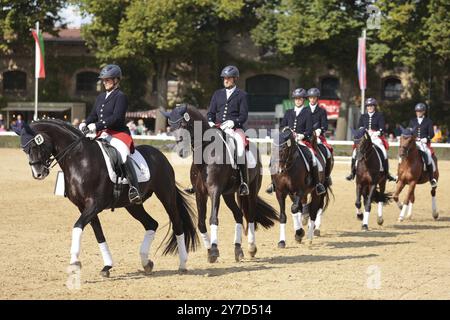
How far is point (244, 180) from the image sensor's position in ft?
49.0

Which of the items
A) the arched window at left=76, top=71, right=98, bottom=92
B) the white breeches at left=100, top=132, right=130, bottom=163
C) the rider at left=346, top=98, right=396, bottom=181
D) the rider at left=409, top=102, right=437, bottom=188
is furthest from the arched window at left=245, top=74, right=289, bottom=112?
the white breeches at left=100, top=132, right=130, bottom=163

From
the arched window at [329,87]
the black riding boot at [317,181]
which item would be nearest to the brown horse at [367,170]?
the black riding boot at [317,181]

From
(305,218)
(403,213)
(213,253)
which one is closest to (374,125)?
(403,213)

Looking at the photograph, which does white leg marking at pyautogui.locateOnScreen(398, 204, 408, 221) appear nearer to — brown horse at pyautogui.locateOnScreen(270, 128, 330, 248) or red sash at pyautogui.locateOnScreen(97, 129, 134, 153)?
brown horse at pyautogui.locateOnScreen(270, 128, 330, 248)

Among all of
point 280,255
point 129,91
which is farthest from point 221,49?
point 280,255

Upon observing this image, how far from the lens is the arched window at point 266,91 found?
215 feet

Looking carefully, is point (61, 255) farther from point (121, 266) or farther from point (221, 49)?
point (221, 49)

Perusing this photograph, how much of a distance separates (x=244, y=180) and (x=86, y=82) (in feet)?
175

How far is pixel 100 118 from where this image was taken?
13180 mm

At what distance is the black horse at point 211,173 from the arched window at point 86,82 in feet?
172

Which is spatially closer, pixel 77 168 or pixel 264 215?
pixel 77 168

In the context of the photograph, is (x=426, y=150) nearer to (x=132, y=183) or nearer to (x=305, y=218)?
(x=305, y=218)

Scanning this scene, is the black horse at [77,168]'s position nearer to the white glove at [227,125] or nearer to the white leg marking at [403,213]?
the white glove at [227,125]

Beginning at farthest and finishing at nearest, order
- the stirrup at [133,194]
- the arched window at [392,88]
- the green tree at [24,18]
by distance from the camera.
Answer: the arched window at [392,88], the green tree at [24,18], the stirrup at [133,194]
